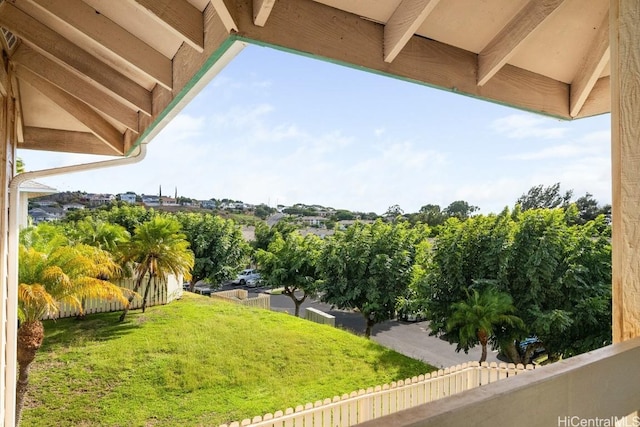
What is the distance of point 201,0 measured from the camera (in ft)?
4.04

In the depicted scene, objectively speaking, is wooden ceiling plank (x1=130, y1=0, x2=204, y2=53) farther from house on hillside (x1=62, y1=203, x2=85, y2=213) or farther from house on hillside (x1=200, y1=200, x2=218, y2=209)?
house on hillside (x1=200, y1=200, x2=218, y2=209)

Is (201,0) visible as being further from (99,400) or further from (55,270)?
(99,400)

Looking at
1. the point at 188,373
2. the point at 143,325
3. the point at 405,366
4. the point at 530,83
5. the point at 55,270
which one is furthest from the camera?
the point at 143,325

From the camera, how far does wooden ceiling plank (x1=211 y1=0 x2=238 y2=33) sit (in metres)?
1.00

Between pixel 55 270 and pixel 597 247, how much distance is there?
8718 millimetres

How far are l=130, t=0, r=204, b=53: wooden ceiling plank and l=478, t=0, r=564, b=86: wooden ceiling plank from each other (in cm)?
105

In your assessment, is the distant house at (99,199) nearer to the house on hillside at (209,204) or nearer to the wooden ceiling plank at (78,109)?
the house on hillside at (209,204)

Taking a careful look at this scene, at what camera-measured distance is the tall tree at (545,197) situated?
21317 millimetres

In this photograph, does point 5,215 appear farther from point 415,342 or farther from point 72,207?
point 72,207

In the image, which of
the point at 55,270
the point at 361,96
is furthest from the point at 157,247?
the point at 361,96

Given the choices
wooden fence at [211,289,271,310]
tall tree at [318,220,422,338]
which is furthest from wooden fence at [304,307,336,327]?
wooden fence at [211,289,271,310]

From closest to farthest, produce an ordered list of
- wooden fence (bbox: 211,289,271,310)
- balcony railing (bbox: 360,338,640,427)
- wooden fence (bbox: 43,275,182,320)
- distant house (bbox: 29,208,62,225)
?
balcony railing (bbox: 360,338,640,427) → wooden fence (bbox: 43,275,182,320) → wooden fence (bbox: 211,289,271,310) → distant house (bbox: 29,208,62,225)

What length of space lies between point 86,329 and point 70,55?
26.0 ft

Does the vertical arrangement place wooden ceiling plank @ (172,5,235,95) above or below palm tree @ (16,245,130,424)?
above
